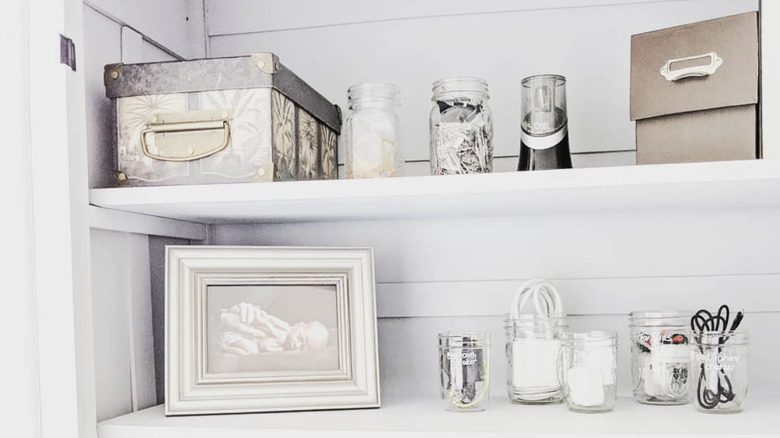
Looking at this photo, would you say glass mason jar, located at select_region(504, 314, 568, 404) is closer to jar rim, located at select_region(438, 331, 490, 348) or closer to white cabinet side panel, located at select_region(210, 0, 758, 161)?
jar rim, located at select_region(438, 331, 490, 348)

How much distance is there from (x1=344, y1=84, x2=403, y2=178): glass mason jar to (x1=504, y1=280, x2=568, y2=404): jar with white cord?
31cm

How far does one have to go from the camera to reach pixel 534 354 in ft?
4.41

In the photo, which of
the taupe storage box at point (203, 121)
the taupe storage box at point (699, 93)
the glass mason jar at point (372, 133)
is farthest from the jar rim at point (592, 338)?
the taupe storage box at point (203, 121)

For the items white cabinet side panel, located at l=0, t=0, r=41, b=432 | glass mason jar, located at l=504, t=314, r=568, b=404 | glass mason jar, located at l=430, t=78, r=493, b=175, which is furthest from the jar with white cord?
white cabinet side panel, located at l=0, t=0, r=41, b=432

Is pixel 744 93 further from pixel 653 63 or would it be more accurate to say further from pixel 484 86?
pixel 484 86

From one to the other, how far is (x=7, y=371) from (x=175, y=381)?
0.83ft

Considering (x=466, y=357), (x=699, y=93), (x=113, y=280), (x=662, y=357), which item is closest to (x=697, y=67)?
(x=699, y=93)

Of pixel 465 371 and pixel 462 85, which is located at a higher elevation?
pixel 462 85

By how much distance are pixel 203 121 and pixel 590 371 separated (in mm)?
700

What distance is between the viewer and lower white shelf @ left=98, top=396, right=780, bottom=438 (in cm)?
114

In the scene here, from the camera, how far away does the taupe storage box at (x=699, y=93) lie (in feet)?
3.83

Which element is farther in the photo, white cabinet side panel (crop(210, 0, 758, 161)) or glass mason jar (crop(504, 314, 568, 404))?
white cabinet side panel (crop(210, 0, 758, 161))

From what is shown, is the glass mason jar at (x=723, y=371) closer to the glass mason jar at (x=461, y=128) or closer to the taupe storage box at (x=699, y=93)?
the taupe storage box at (x=699, y=93)

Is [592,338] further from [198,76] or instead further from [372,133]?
[198,76]
